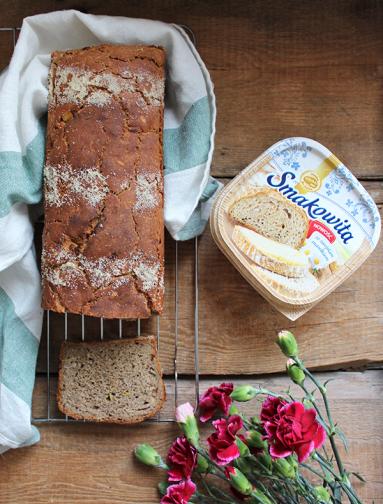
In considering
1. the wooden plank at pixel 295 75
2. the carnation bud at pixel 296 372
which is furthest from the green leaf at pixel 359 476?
the wooden plank at pixel 295 75

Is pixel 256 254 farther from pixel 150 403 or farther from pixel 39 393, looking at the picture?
pixel 39 393

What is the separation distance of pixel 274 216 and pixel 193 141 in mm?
221

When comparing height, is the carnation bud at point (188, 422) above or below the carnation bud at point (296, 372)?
below

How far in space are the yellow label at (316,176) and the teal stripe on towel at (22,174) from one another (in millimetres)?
518

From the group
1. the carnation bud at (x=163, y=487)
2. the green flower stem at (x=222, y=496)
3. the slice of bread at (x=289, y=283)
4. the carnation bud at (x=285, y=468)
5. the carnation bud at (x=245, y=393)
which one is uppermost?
the slice of bread at (x=289, y=283)

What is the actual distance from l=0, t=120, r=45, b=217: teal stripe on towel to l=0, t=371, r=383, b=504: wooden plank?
1.64 ft

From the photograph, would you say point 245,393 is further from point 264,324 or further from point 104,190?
point 104,190

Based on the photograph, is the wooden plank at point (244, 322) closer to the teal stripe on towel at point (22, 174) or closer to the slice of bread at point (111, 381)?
the slice of bread at point (111, 381)

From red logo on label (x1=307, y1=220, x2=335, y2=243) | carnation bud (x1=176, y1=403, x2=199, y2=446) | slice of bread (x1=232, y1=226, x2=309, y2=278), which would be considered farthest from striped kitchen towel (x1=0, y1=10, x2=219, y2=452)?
carnation bud (x1=176, y1=403, x2=199, y2=446)

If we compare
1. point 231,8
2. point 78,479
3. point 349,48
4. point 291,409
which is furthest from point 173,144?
point 78,479

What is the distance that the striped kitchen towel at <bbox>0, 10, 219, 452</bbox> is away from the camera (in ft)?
4.37

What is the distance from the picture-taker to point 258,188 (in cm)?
140

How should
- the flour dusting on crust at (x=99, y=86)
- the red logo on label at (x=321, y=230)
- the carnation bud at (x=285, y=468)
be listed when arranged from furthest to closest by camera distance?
1. the red logo on label at (x=321, y=230)
2. the flour dusting on crust at (x=99, y=86)
3. the carnation bud at (x=285, y=468)

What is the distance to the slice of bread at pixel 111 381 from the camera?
1.43 m
